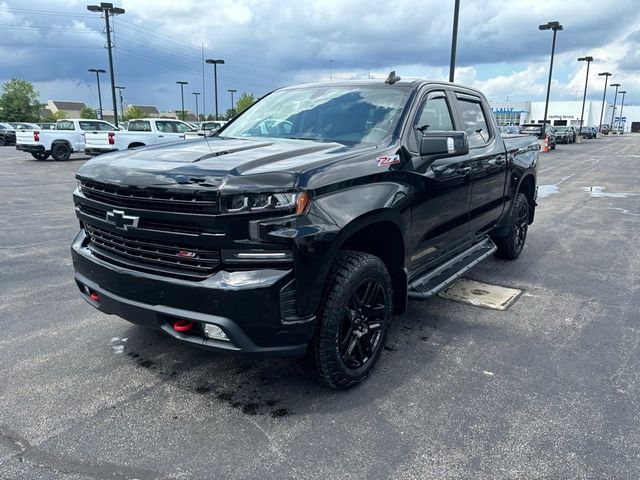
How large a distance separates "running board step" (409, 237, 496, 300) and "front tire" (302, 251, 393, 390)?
0.36 meters

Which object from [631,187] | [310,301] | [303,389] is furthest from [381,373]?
[631,187]

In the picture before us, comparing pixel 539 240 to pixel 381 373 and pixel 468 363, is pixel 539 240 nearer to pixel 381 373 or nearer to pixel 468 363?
pixel 468 363

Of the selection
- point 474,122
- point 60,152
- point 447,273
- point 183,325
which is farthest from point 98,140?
point 183,325

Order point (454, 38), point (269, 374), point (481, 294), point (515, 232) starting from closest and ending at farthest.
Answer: point (269, 374) → point (481, 294) → point (515, 232) → point (454, 38)

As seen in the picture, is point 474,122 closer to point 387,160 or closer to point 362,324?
point 387,160

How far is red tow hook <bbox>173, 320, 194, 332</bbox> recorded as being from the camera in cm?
280

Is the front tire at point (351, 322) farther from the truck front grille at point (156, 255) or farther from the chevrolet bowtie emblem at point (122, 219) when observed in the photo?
the chevrolet bowtie emblem at point (122, 219)

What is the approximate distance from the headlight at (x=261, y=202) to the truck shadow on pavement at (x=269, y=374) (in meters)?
0.89

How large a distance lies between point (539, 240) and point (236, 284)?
6165 mm

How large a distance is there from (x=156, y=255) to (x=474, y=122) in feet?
11.3

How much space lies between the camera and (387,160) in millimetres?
3332

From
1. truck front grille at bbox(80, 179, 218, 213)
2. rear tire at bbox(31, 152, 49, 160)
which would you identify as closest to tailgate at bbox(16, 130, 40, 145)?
rear tire at bbox(31, 152, 49, 160)

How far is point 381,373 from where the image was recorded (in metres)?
3.48

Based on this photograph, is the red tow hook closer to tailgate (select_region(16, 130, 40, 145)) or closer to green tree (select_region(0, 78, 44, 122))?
tailgate (select_region(16, 130, 40, 145))
